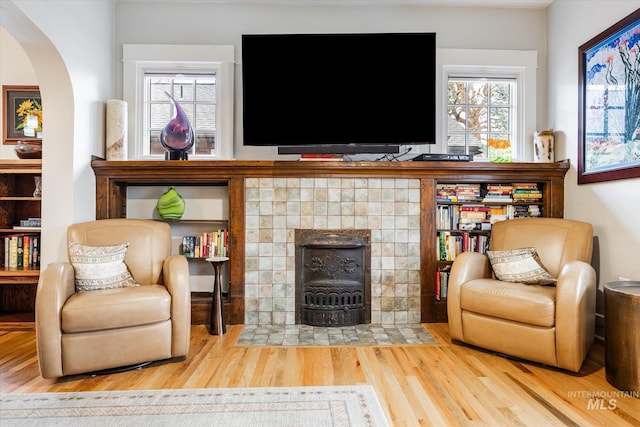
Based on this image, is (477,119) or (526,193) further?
(477,119)

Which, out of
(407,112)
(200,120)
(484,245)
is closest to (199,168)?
(200,120)

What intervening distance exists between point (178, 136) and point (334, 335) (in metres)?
2.14

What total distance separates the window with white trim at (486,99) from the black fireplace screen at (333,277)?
4.56ft

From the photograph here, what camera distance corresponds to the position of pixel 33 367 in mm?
2455

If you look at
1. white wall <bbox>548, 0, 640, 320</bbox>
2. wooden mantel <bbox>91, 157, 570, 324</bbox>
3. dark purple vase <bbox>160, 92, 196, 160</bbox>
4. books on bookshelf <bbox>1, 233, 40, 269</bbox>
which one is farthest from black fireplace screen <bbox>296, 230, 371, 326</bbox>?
books on bookshelf <bbox>1, 233, 40, 269</bbox>

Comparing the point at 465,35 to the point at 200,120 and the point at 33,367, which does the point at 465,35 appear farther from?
the point at 33,367

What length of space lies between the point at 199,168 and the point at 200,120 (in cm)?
73

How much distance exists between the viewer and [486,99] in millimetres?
3873

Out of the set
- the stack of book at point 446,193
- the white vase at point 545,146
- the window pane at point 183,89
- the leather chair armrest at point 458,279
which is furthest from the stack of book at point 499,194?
the window pane at point 183,89

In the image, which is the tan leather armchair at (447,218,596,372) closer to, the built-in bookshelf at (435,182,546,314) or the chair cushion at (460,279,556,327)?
the chair cushion at (460,279,556,327)

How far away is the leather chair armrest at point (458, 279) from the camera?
2.77m

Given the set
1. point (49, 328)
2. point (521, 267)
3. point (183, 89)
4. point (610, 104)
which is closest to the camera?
point (49, 328)

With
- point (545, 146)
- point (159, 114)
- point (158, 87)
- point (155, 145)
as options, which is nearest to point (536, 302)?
point (545, 146)

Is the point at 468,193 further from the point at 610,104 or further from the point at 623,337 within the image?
the point at 623,337
